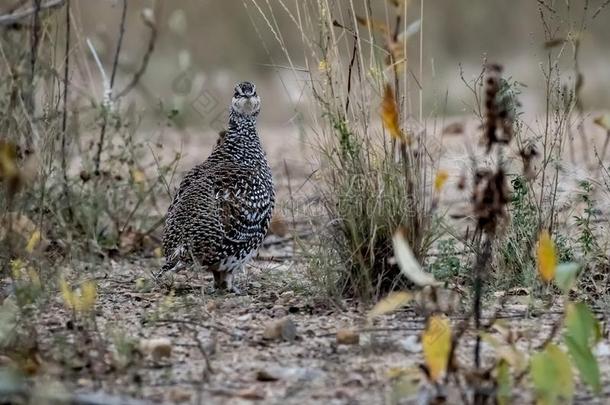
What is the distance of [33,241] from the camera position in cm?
557

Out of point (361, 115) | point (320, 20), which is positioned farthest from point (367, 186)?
point (320, 20)

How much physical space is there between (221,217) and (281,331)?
4.85 ft

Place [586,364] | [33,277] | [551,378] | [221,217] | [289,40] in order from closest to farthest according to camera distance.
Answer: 1. [551,378]
2. [586,364]
3. [33,277]
4. [221,217]
5. [289,40]

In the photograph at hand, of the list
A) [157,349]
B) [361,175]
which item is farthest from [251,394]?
[361,175]

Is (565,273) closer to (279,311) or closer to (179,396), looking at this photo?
(179,396)

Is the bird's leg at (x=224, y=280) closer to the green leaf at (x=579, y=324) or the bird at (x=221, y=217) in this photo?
the bird at (x=221, y=217)

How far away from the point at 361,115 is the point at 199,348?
5.30 feet

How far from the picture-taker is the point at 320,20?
5.82m

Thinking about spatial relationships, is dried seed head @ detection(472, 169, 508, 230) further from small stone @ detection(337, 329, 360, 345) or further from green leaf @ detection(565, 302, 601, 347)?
small stone @ detection(337, 329, 360, 345)

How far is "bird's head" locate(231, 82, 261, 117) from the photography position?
23.1 ft

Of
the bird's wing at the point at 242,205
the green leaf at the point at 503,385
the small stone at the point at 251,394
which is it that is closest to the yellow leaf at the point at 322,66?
the bird's wing at the point at 242,205

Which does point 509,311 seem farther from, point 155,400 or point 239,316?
point 155,400

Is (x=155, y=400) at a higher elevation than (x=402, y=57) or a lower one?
lower

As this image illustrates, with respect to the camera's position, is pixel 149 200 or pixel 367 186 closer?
pixel 367 186
